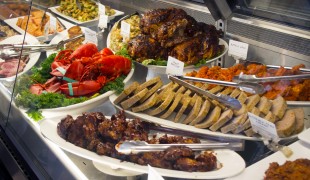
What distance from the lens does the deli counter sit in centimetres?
198

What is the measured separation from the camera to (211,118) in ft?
7.12

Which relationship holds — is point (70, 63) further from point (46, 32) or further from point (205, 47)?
point (205, 47)

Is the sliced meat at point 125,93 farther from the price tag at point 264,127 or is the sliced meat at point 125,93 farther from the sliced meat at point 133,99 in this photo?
the price tag at point 264,127

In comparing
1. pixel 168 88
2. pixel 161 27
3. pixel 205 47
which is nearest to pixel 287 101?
pixel 168 88

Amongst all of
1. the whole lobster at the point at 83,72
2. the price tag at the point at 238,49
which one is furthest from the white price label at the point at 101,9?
the price tag at the point at 238,49

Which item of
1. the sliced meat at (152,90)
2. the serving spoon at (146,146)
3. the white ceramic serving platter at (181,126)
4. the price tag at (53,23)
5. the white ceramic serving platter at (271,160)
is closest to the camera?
the white ceramic serving platter at (271,160)

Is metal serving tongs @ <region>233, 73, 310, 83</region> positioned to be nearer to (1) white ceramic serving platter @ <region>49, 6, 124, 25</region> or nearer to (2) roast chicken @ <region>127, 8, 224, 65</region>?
(2) roast chicken @ <region>127, 8, 224, 65</region>

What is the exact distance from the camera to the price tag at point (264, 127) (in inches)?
77.3

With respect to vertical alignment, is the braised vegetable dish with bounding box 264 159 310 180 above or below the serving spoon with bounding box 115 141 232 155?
above

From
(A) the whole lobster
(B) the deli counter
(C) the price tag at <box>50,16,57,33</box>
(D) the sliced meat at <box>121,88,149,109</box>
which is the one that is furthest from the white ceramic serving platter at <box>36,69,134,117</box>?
(C) the price tag at <box>50,16,57,33</box>

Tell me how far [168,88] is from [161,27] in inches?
35.6

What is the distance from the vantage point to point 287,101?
2340 mm

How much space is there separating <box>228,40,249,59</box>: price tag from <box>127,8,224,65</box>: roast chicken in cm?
19

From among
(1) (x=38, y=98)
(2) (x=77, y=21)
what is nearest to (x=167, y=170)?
(1) (x=38, y=98)
